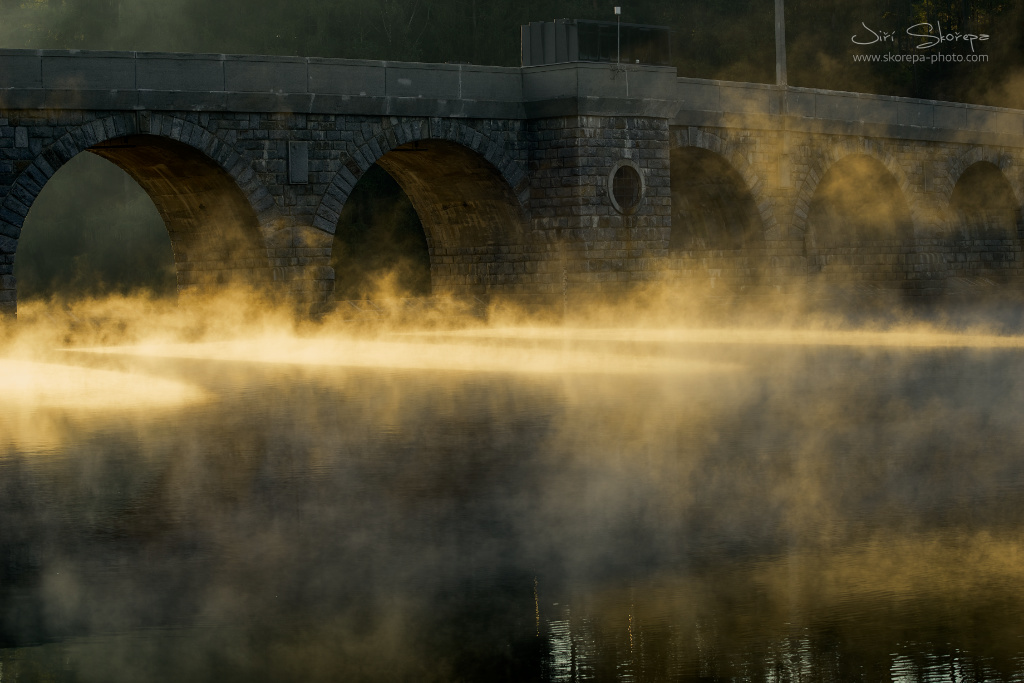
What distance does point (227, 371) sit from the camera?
59.5 feet

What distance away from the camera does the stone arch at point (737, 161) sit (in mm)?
29734

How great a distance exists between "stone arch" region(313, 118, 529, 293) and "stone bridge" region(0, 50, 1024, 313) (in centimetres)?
4

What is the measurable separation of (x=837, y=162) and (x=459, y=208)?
992cm

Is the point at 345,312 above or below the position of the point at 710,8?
below

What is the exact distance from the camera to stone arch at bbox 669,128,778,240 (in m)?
29.7

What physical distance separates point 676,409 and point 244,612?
7.22m

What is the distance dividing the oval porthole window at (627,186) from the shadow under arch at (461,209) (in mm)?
1811

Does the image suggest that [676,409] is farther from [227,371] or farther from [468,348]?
[468,348]

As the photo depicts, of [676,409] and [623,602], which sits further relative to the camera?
[676,409]

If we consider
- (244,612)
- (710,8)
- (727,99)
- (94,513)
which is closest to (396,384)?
(94,513)
